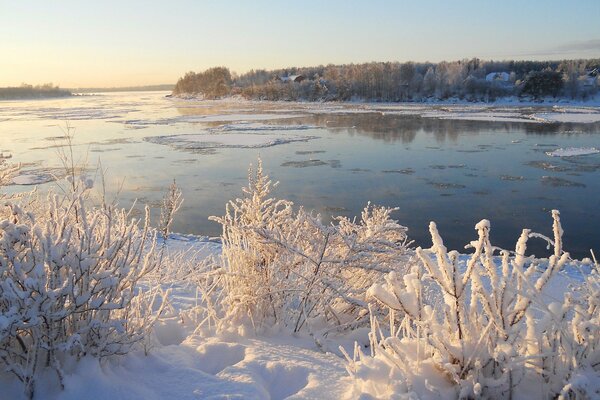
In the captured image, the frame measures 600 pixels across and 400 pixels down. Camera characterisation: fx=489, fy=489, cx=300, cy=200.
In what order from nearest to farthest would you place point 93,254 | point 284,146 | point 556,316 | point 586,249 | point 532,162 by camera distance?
point 556,316
point 93,254
point 586,249
point 532,162
point 284,146

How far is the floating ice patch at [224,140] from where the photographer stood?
873 inches

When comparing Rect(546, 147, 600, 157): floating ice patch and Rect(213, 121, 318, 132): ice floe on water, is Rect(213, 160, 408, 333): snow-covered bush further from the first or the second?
Rect(213, 121, 318, 132): ice floe on water

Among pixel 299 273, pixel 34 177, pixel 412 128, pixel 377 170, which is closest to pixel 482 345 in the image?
pixel 299 273

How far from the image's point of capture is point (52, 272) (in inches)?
97.3

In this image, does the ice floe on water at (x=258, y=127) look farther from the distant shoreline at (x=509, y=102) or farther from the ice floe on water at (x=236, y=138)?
the distant shoreline at (x=509, y=102)

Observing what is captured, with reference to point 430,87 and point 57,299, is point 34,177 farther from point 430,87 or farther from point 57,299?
point 430,87

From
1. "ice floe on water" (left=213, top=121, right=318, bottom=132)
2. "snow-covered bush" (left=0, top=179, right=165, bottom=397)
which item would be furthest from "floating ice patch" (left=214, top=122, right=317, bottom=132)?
"snow-covered bush" (left=0, top=179, right=165, bottom=397)

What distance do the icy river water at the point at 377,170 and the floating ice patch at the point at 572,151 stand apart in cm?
27

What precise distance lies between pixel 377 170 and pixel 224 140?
1020 centimetres

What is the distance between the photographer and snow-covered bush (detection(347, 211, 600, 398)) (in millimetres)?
1992

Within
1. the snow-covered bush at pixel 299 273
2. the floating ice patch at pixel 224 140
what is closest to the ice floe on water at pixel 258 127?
the floating ice patch at pixel 224 140

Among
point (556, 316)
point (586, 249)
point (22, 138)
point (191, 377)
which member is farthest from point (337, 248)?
point (22, 138)

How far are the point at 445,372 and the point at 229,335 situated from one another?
60.1 inches

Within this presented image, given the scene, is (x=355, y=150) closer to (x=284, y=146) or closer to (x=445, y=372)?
(x=284, y=146)
